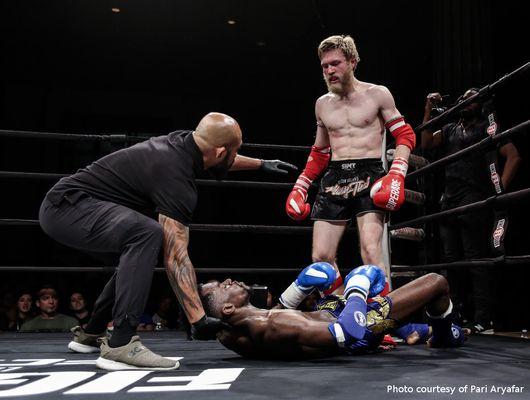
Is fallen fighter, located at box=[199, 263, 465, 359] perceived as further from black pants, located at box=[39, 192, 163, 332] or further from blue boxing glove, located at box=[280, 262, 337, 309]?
black pants, located at box=[39, 192, 163, 332]

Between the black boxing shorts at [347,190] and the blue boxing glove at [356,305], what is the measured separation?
0.53 metres

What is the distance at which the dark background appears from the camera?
6.35 metres

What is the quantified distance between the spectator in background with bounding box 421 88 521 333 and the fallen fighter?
0.93 m

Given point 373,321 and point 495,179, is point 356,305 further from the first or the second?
point 495,179

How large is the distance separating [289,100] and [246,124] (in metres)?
0.84

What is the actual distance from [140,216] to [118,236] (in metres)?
0.10

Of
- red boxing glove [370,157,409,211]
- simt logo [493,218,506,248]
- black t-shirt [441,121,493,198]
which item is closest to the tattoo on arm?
red boxing glove [370,157,409,211]

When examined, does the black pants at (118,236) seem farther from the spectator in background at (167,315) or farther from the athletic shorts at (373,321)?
the spectator in background at (167,315)

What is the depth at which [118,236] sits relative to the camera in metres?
1.76

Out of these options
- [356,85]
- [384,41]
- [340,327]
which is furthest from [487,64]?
[340,327]

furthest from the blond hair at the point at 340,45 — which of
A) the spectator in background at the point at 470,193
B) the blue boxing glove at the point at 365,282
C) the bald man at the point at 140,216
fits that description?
the blue boxing glove at the point at 365,282

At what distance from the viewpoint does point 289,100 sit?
28.3 ft

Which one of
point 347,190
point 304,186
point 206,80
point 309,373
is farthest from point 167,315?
point 206,80

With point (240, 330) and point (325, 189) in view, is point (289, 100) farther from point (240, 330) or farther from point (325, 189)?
point (240, 330)
